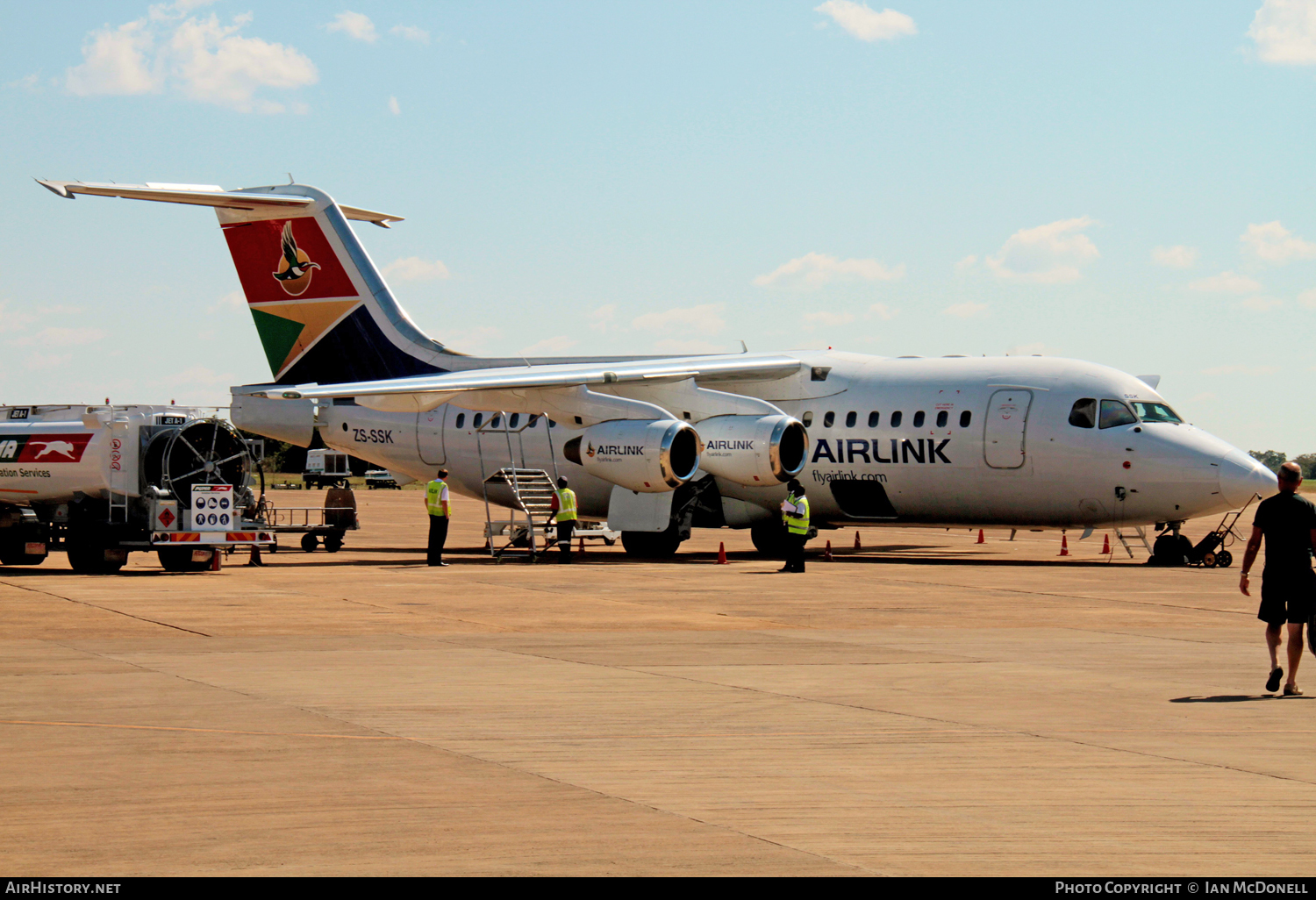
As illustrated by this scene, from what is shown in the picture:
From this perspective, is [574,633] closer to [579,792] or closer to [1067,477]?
[579,792]

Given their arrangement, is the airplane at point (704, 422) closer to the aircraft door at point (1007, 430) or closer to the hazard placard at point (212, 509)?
the aircraft door at point (1007, 430)

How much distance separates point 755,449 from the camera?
24.7 meters

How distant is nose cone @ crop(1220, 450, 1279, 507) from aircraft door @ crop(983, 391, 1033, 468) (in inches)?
122

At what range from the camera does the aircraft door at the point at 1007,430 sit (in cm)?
2356

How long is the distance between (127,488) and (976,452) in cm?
1355

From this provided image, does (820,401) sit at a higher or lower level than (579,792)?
higher

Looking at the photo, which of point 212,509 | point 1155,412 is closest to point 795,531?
point 1155,412

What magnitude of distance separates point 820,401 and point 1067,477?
4.93m

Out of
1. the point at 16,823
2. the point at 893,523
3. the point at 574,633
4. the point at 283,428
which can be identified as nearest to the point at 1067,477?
the point at 893,523

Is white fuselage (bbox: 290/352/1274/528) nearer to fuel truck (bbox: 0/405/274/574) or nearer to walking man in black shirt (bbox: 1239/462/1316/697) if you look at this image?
fuel truck (bbox: 0/405/274/574)

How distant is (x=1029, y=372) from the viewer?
24203 mm

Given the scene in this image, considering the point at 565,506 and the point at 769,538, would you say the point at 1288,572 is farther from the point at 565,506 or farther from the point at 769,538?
the point at 769,538

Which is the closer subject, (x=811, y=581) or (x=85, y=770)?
(x=85, y=770)

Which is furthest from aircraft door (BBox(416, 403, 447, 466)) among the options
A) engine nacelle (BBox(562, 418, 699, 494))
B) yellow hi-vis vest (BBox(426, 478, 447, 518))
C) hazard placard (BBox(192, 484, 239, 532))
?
hazard placard (BBox(192, 484, 239, 532))
